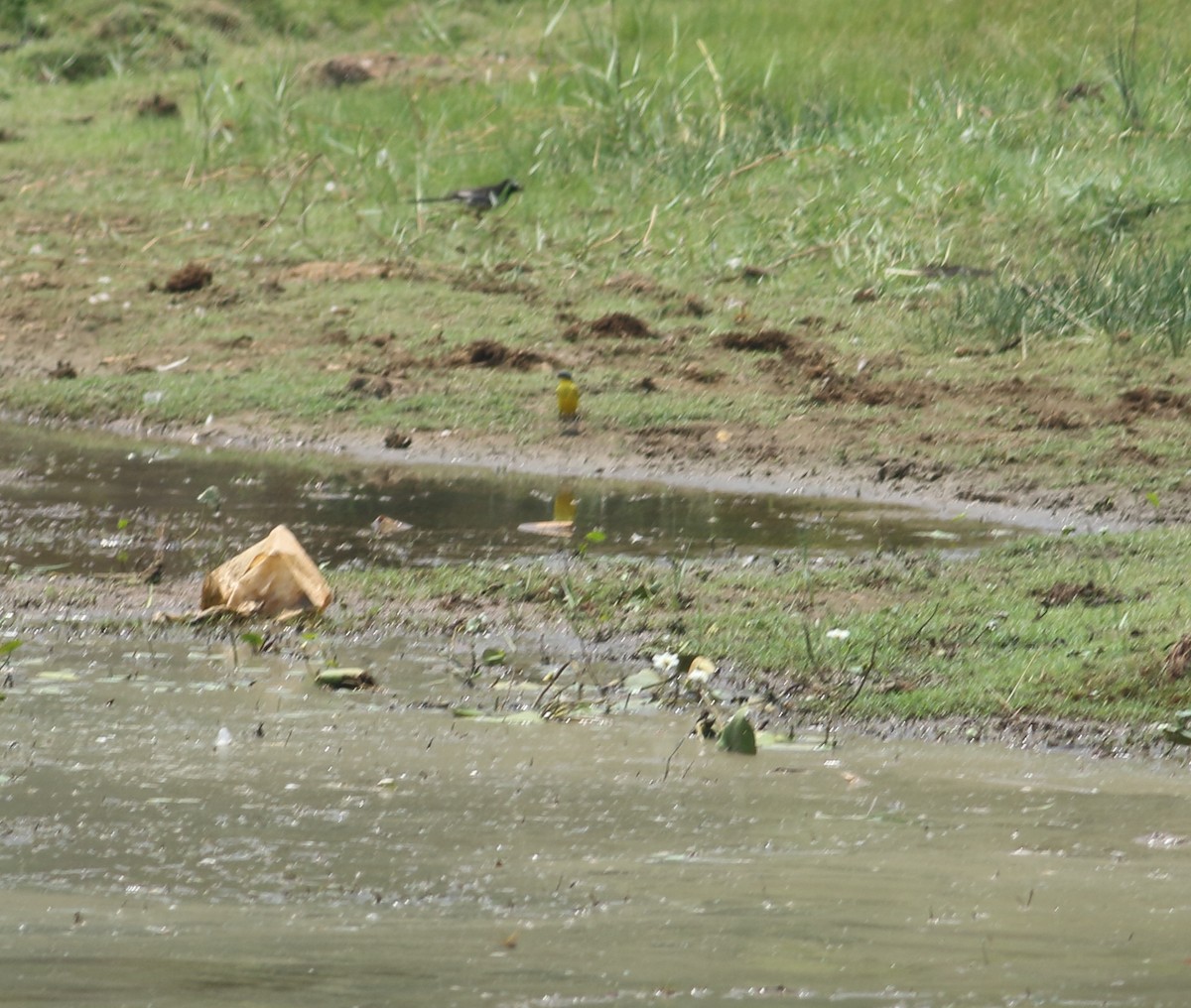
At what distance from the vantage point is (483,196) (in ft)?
41.9

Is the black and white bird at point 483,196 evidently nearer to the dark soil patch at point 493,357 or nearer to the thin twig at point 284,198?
the thin twig at point 284,198

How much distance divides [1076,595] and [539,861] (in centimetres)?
271

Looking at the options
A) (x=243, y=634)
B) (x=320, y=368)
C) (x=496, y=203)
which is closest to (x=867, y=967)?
(x=243, y=634)

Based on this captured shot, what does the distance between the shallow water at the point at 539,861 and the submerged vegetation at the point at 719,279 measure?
830 mm

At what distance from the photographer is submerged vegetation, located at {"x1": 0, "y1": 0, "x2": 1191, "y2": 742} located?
6043 millimetres

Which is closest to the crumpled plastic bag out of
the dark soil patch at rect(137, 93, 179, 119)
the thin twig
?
the thin twig

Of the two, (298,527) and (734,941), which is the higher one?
(298,527)

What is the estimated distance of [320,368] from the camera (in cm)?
1039

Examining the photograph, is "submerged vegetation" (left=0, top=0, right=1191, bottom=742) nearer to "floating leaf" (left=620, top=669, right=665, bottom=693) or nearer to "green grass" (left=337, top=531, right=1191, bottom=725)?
"green grass" (left=337, top=531, right=1191, bottom=725)

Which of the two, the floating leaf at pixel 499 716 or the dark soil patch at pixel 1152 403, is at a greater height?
the dark soil patch at pixel 1152 403

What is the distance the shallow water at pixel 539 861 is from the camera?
115 inches

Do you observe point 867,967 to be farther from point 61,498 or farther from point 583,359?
point 583,359

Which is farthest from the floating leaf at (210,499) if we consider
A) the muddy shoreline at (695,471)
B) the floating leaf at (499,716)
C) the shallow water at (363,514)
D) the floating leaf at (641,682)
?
the floating leaf at (499,716)

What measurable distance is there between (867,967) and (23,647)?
323cm
